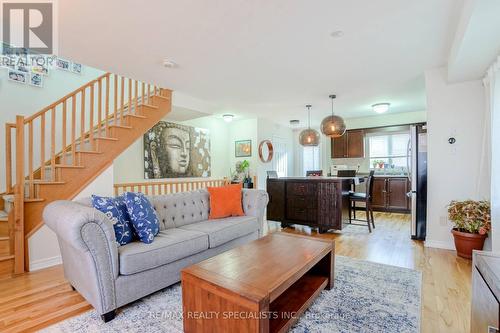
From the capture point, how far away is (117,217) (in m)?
2.01

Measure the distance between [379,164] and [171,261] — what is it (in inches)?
236

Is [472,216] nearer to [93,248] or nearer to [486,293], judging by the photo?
[486,293]

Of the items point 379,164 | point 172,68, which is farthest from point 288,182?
point 379,164

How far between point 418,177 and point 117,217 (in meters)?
3.82

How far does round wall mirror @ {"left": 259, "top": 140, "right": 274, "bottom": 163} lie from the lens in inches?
250

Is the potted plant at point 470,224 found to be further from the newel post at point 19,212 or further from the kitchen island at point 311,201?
the newel post at point 19,212

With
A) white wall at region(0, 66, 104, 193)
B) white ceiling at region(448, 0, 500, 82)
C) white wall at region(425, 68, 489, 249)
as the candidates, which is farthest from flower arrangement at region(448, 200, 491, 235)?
white wall at region(0, 66, 104, 193)

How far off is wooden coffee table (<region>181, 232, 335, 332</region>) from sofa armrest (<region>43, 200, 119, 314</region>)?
601 millimetres

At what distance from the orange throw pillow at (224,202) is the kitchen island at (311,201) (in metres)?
1.40

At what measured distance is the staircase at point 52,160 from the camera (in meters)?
Answer: 2.56

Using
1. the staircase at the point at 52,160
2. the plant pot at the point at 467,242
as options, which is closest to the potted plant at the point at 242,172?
the staircase at the point at 52,160

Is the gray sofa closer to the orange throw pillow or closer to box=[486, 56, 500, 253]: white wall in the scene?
the orange throw pillow

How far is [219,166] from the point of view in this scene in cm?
654

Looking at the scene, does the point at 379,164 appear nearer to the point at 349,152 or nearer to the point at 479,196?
the point at 349,152
